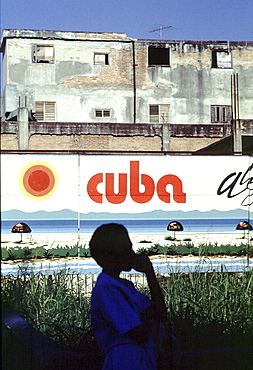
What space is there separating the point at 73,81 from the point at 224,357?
33.3m

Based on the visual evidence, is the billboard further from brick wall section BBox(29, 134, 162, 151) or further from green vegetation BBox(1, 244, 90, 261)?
brick wall section BBox(29, 134, 162, 151)

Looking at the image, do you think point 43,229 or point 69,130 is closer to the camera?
point 43,229

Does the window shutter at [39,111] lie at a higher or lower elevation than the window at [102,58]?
lower

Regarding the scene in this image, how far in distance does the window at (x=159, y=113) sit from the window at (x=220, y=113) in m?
2.92

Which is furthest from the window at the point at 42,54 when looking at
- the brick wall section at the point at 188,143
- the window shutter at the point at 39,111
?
the brick wall section at the point at 188,143

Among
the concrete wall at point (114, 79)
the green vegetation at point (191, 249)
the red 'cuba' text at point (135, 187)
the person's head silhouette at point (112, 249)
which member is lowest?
the green vegetation at point (191, 249)

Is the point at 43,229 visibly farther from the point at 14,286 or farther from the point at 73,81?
the point at 73,81

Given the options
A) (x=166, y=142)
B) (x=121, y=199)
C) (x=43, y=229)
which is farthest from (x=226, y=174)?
(x=166, y=142)

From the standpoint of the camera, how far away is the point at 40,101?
121ft

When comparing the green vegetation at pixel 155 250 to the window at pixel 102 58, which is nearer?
the green vegetation at pixel 155 250

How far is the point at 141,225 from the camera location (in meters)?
9.41

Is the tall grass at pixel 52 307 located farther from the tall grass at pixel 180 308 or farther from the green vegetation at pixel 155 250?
the green vegetation at pixel 155 250

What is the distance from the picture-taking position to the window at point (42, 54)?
122 ft

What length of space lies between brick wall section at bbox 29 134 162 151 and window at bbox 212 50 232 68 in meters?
13.2
